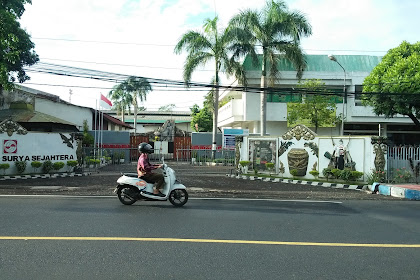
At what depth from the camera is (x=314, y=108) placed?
2967 centimetres

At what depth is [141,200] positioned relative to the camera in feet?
32.1

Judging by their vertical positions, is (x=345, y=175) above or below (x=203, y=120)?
below

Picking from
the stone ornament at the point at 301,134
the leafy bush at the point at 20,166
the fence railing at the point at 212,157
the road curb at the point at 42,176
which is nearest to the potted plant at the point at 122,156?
the fence railing at the point at 212,157

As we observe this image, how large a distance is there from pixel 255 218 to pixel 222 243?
7.18 ft

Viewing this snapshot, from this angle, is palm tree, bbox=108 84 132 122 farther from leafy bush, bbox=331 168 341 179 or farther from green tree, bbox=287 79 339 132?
leafy bush, bbox=331 168 341 179

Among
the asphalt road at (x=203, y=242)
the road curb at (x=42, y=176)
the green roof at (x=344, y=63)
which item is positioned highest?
the green roof at (x=344, y=63)

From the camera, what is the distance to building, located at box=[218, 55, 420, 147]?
105 feet

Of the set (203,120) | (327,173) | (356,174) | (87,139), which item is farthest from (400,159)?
(203,120)

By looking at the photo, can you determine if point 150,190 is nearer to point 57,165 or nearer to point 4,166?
point 4,166

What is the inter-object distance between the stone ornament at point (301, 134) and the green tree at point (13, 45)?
12.0 m

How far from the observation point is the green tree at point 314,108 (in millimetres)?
29500

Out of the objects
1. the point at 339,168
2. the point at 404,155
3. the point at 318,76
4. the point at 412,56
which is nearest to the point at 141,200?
the point at 339,168

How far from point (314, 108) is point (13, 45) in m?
21.7

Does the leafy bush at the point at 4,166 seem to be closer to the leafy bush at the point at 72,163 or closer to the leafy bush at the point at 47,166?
the leafy bush at the point at 47,166
